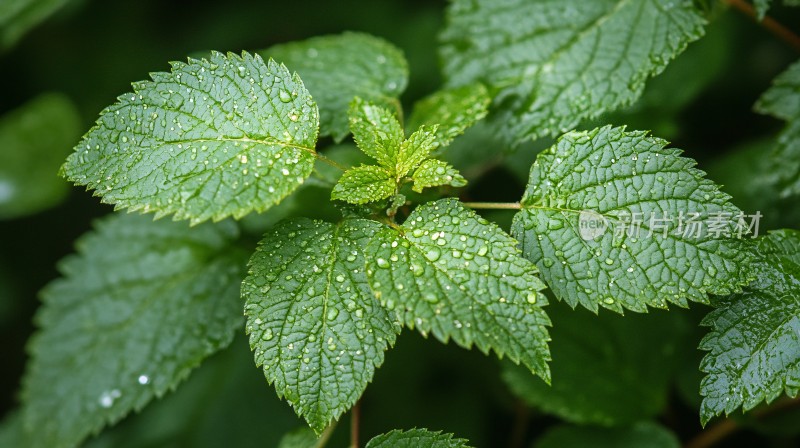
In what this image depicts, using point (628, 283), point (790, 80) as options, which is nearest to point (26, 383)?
point (628, 283)

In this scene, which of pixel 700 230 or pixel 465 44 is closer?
pixel 700 230

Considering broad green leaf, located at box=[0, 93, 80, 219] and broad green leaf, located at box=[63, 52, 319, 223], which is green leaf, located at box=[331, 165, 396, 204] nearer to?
broad green leaf, located at box=[63, 52, 319, 223]

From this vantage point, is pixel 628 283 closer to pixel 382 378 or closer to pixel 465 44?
pixel 465 44

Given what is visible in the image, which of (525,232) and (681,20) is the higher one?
(681,20)

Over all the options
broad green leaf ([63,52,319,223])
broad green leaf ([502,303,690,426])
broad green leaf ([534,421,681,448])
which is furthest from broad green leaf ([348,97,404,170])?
broad green leaf ([534,421,681,448])

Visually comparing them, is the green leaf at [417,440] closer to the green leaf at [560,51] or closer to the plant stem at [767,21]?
the green leaf at [560,51]

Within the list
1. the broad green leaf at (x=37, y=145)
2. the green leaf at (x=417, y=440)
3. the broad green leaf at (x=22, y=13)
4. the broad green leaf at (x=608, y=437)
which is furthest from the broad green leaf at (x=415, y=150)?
the broad green leaf at (x=37, y=145)

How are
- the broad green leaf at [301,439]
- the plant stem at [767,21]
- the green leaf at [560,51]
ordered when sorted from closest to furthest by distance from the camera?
1. the broad green leaf at [301,439]
2. the green leaf at [560,51]
3. the plant stem at [767,21]

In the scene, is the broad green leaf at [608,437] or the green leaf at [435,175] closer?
the green leaf at [435,175]
